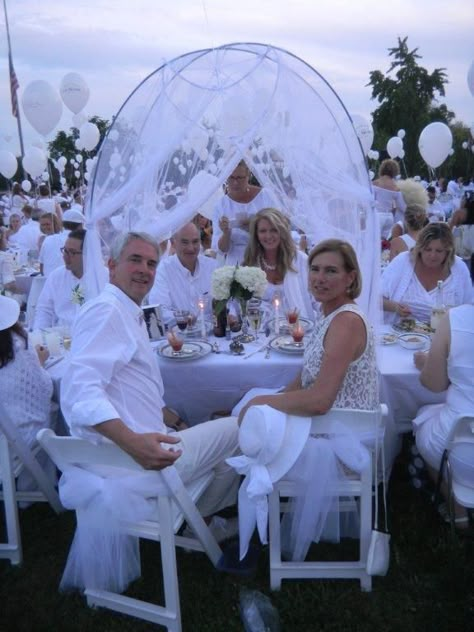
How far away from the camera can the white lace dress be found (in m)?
2.29

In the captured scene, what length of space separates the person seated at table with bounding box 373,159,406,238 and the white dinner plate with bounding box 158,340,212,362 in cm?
562

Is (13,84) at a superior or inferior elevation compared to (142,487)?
superior

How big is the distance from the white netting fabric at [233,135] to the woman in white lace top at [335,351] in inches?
43.6

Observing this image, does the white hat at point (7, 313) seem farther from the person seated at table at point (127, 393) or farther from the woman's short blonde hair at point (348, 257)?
the woman's short blonde hair at point (348, 257)

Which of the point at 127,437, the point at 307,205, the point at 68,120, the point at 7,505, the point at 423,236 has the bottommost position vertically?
the point at 7,505

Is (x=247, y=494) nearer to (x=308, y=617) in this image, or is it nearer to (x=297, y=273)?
(x=308, y=617)

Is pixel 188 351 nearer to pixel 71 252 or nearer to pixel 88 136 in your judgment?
pixel 71 252

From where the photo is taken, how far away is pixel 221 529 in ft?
8.64

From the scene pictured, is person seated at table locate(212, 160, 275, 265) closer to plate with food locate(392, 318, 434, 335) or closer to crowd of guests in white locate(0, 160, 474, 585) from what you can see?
crowd of guests in white locate(0, 160, 474, 585)

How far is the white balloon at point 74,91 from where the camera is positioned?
9227 mm

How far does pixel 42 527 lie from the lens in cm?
288

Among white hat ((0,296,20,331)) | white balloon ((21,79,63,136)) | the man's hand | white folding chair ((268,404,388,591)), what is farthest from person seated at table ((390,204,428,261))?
white balloon ((21,79,63,136))

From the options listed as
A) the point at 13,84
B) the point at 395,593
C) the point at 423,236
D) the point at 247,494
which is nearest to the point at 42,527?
the point at 247,494

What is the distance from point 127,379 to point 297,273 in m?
2.39
